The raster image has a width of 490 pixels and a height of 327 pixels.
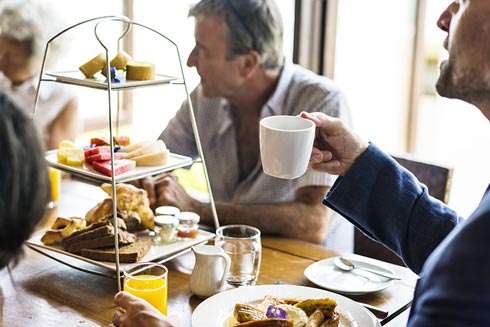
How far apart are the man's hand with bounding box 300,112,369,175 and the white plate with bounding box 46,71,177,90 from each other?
377mm

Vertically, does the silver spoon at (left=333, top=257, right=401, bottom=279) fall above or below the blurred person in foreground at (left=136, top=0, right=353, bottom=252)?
below

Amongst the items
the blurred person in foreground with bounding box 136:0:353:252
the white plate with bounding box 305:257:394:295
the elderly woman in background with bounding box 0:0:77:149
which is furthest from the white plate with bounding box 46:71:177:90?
the elderly woman in background with bounding box 0:0:77:149

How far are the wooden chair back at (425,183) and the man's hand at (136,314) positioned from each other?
37.5 inches

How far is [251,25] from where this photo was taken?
2480 mm

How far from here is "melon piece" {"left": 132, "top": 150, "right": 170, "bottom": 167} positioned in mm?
1676

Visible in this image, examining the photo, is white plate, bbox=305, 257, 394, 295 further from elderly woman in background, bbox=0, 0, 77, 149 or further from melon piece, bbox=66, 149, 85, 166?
elderly woman in background, bbox=0, 0, 77, 149

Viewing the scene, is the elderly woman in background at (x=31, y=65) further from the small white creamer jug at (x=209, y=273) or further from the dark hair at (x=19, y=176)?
the dark hair at (x=19, y=176)

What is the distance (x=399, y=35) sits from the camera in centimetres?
413

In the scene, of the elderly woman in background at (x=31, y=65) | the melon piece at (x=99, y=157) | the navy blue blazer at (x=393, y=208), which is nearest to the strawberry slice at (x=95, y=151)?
the melon piece at (x=99, y=157)

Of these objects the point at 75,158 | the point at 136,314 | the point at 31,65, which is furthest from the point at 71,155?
the point at 31,65

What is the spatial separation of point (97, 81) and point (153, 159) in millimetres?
228

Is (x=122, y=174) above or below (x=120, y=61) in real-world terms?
below

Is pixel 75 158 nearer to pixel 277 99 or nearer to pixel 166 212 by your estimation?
pixel 166 212

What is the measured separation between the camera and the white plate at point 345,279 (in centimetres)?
162
